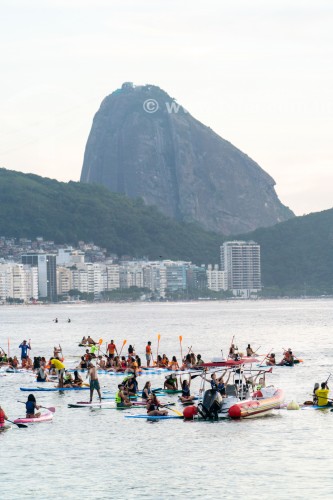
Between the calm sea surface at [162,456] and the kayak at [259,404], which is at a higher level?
the kayak at [259,404]

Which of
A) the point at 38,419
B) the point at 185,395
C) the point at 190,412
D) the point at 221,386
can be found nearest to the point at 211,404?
the point at 221,386

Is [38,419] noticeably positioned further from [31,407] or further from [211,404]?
[211,404]

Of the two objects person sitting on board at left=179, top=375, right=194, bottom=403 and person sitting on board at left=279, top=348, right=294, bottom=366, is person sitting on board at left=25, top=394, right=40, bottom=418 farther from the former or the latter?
person sitting on board at left=279, top=348, right=294, bottom=366

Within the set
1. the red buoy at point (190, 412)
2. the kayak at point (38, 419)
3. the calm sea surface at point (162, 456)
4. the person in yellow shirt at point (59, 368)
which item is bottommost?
the calm sea surface at point (162, 456)

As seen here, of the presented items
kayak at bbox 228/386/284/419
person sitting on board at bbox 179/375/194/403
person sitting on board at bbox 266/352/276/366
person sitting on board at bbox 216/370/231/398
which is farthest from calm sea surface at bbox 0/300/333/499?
person sitting on board at bbox 266/352/276/366

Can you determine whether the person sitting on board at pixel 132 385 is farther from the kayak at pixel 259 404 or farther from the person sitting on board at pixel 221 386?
the person sitting on board at pixel 221 386

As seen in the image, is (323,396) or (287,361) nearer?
(323,396)

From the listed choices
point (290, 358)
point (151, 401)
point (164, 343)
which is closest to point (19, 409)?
point (151, 401)

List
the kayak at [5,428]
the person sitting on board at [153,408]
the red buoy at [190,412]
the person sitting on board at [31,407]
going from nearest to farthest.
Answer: the kayak at [5,428] → the red buoy at [190,412] → the person sitting on board at [31,407] → the person sitting on board at [153,408]

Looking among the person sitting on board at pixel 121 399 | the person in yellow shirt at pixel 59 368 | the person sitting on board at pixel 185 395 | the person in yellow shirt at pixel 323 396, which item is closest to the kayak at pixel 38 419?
the person sitting on board at pixel 121 399

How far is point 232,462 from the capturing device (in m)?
44.2

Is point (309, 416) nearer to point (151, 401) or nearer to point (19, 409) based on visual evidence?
point (151, 401)

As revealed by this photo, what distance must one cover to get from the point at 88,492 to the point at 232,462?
7.27 m

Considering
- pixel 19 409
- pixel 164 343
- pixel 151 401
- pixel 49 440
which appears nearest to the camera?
pixel 49 440
